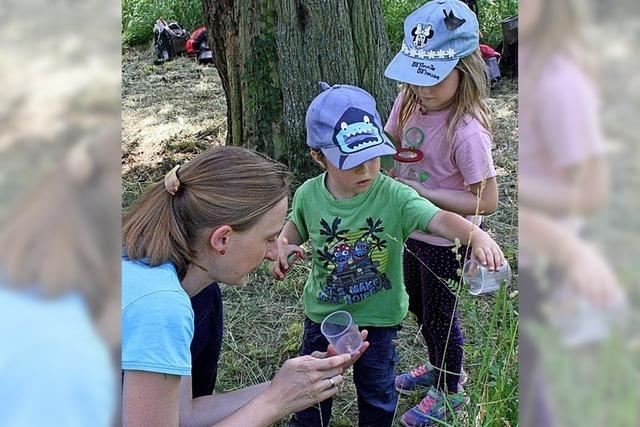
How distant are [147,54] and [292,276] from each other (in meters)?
5.97

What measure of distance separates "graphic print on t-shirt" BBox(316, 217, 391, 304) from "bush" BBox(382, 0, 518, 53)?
5256mm

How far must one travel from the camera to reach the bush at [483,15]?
7.64 metres

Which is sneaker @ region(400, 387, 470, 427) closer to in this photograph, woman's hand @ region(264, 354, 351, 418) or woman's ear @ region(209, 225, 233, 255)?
woman's hand @ region(264, 354, 351, 418)

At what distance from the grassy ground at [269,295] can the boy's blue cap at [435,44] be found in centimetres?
76

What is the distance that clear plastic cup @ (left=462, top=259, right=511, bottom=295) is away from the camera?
2.17m

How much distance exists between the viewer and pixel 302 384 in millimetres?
1948
